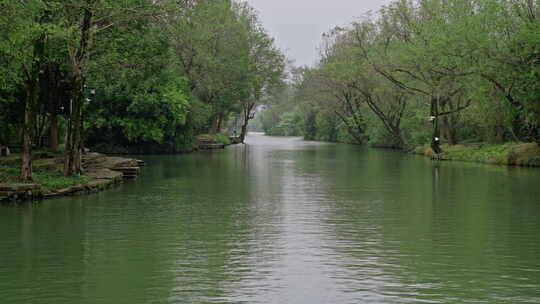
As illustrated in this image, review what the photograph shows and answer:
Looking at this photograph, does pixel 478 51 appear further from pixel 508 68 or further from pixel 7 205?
pixel 7 205

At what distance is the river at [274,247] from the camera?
10297mm

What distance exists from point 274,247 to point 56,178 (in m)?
13.4

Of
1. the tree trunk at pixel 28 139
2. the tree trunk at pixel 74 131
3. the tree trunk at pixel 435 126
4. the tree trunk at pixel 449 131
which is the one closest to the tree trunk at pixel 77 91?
the tree trunk at pixel 74 131

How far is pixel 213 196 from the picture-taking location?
24.2 meters

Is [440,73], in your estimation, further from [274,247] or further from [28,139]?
[274,247]

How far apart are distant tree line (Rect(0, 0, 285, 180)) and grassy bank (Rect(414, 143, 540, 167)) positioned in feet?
70.8

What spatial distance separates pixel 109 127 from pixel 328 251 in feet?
129

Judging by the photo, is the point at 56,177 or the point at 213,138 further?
the point at 213,138

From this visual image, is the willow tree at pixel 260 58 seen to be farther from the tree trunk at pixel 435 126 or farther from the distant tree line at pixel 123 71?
the tree trunk at pixel 435 126

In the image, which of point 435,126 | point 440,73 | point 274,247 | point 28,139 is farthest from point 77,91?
point 435,126

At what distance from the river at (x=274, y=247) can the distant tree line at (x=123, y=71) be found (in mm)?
5201

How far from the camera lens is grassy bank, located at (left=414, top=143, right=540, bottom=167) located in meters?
41.1

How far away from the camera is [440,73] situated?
47094mm

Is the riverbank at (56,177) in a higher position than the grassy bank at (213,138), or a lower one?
lower
